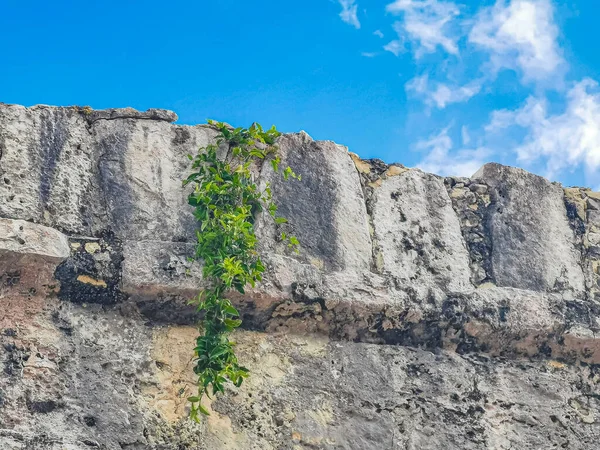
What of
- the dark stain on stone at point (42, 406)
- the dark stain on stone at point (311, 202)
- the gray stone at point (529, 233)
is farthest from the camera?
the gray stone at point (529, 233)

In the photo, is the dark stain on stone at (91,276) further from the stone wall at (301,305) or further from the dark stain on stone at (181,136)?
the dark stain on stone at (181,136)

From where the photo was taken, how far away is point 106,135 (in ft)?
10.6

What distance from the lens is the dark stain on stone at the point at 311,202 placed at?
331 centimetres

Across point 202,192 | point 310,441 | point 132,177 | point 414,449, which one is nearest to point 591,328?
point 414,449

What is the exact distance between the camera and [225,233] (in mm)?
3059

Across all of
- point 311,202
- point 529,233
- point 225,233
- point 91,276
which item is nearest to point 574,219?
point 529,233

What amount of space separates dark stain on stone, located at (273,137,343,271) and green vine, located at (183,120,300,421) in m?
0.05

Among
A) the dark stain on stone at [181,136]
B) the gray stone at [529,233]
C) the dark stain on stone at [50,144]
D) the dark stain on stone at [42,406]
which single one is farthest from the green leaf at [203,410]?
the gray stone at [529,233]

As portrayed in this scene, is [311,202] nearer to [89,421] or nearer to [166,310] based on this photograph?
[166,310]

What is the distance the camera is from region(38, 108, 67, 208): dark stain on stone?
301cm

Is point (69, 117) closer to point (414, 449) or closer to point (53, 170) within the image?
point (53, 170)

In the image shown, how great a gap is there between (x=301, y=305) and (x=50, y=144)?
1.04 m

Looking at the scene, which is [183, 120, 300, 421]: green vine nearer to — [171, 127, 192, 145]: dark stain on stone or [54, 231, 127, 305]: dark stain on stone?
[171, 127, 192, 145]: dark stain on stone

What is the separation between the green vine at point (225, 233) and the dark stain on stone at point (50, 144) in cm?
46
